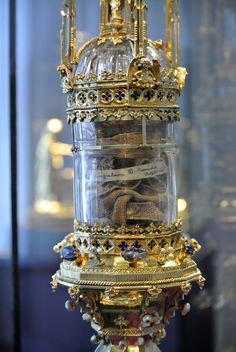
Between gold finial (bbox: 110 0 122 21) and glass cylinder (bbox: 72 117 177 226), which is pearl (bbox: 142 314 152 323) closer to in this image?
glass cylinder (bbox: 72 117 177 226)

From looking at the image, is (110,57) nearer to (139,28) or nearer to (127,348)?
(139,28)

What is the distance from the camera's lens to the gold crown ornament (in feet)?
4.53

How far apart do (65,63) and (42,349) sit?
72.5 inches

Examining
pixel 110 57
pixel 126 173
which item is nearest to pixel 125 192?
pixel 126 173

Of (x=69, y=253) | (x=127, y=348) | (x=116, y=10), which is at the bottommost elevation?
(x=127, y=348)

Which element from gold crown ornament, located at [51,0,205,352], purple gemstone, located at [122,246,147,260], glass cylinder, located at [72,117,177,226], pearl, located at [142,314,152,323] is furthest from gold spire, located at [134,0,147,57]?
pearl, located at [142,314,152,323]

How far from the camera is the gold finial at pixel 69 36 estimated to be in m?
1.49

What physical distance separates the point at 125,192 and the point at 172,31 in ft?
1.44

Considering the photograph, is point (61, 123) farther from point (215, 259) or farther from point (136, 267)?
point (136, 267)

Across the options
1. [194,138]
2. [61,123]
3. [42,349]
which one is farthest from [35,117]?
[42,349]

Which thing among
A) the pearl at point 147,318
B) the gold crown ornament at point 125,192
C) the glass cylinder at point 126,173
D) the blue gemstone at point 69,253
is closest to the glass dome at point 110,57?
the gold crown ornament at point 125,192

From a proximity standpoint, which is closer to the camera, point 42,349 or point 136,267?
point 136,267

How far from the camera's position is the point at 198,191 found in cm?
313

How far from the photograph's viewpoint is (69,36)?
149cm
